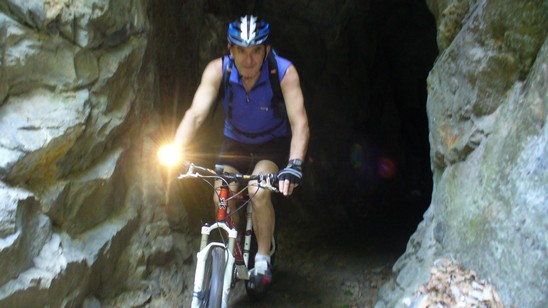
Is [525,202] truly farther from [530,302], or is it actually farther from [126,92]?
[126,92]

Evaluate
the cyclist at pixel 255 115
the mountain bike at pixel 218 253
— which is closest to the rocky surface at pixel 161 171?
the cyclist at pixel 255 115

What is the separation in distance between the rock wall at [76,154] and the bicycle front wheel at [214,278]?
4.32 feet

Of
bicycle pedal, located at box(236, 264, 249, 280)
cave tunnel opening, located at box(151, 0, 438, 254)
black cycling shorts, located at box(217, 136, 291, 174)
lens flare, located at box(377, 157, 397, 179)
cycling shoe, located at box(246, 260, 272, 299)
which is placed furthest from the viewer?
lens flare, located at box(377, 157, 397, 179)

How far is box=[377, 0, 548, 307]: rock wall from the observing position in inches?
109

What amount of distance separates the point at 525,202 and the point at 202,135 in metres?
4.18

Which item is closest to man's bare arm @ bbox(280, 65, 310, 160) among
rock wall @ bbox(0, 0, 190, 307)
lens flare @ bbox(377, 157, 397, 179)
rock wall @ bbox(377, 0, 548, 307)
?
rock wall @ bbox(377, 0, 548, 307)

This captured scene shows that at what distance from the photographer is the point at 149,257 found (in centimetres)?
510

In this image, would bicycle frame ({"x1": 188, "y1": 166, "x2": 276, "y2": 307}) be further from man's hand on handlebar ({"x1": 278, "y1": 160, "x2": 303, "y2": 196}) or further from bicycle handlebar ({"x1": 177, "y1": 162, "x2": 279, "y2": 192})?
man's hand on handlebar ({"x1": 278, "y1": 160, "x2": 303, "y2": 196})

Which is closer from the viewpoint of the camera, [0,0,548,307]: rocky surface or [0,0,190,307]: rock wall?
[0,0,548,307]: rocky surface

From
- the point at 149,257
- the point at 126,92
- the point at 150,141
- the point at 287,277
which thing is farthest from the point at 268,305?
the point at 126,92

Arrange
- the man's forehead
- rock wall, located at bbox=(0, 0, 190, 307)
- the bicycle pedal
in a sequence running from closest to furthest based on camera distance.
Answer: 1. rock wall, located at bbox=(0, 0, 190, 307)
2. the man's forehead
3. the bicycle pedal

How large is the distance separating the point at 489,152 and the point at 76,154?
11.5 ft

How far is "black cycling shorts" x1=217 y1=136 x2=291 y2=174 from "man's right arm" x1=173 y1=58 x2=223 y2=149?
616 mm

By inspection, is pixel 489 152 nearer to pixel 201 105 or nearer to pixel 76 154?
pixel 201 105
